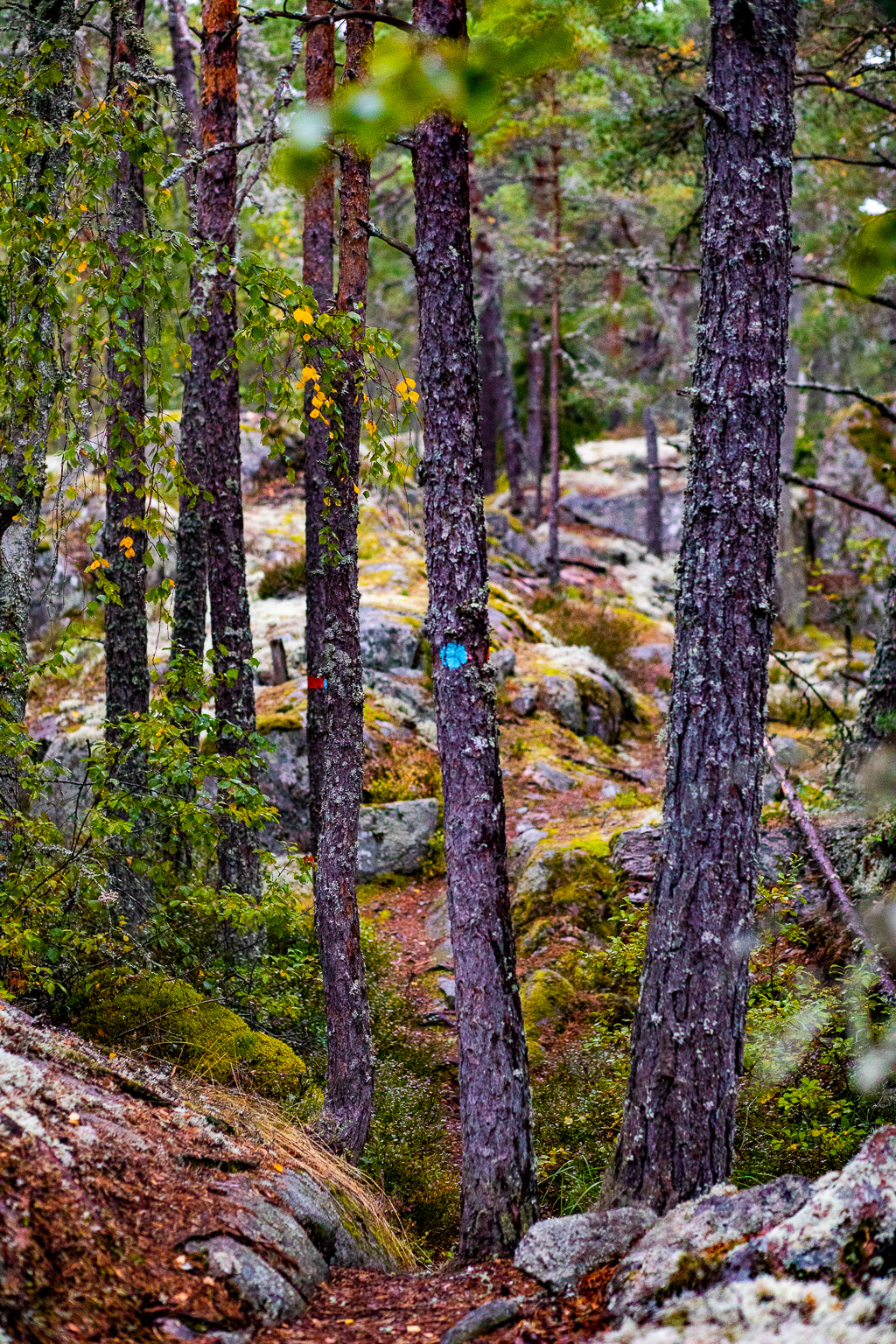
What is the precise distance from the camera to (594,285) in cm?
2120

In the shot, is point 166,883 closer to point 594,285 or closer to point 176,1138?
point 176,1138

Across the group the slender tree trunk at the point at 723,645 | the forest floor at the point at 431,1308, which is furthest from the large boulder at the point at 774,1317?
the slender tree trunk at the point at 723,645

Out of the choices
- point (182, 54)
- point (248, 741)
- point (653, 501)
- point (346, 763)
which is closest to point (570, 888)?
point (248, 741)

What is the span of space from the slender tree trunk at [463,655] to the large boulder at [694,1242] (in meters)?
1.06

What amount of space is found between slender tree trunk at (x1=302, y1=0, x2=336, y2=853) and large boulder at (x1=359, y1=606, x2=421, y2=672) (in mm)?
4341

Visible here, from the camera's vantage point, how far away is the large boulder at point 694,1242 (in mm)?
2584

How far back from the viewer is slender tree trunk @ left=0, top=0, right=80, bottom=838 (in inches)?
161

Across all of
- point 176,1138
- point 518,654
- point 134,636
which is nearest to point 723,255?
point 176,1138

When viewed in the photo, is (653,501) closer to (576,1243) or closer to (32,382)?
(32,382)

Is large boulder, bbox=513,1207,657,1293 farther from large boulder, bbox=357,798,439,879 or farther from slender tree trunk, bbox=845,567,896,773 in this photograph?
large boulder, bbox=357,798,439,879

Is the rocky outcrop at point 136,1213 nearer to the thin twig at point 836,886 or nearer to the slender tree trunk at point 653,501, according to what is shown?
the thin twig at point 836,886

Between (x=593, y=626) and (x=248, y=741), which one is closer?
(x=248, y=741)

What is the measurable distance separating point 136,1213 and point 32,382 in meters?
3.33

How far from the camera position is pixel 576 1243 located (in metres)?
3.14
